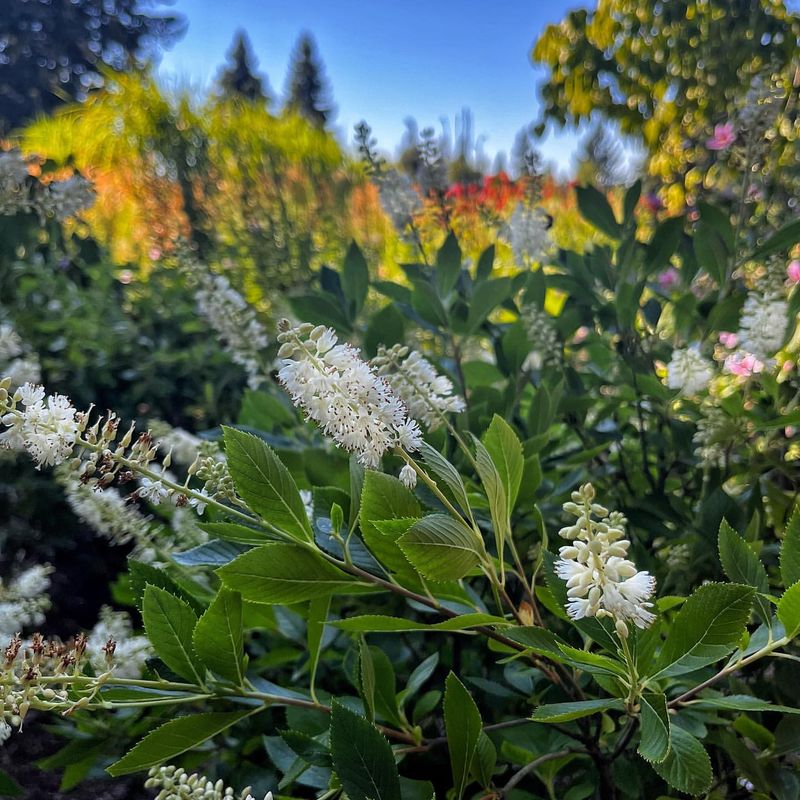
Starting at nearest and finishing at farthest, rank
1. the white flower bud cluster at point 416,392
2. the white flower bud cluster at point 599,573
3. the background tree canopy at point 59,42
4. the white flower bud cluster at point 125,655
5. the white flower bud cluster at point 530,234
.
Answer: the white flower bud cluster at point 599,573, the white flower bud cluster at point 416,392, the white flower bud cluster at point 125,655, the white flower bud cluster at point 530,234, the background tree canopy at point 59,42

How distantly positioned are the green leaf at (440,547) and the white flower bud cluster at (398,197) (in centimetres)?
84

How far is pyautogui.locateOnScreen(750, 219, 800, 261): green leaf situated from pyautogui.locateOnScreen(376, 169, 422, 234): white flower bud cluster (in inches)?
22.0

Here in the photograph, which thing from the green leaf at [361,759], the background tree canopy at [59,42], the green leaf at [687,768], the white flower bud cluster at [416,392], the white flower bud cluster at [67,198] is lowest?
the green leaf at [361,759]

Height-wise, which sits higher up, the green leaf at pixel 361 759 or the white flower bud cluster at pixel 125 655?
the green leaf at pixel 361 759

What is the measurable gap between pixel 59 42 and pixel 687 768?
54.5ft

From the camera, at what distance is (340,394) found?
48 cm

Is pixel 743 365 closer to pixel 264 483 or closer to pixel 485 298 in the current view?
pixel 485 298

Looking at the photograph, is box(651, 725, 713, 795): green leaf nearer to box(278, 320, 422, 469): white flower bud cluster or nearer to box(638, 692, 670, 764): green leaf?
box(638, 692, 670, 764): green leaf

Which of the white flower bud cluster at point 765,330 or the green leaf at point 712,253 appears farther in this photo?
the green leaf at point 712,253

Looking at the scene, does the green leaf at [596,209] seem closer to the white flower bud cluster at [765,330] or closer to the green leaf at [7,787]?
the white flower bud cluster at [765,330]

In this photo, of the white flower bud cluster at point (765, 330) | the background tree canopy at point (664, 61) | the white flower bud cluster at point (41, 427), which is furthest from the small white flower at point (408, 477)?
the background tree canopy at point (664, 61)

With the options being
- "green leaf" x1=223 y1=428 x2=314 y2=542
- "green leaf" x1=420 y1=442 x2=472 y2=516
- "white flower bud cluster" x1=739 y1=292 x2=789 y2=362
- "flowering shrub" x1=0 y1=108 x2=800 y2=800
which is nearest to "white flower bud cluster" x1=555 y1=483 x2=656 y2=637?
"flowering shrub" x1=0 y1=108 x2=800 y2=800

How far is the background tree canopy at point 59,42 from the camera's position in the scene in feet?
43.4

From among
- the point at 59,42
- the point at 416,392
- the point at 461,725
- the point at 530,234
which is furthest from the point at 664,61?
the point at 59,42
